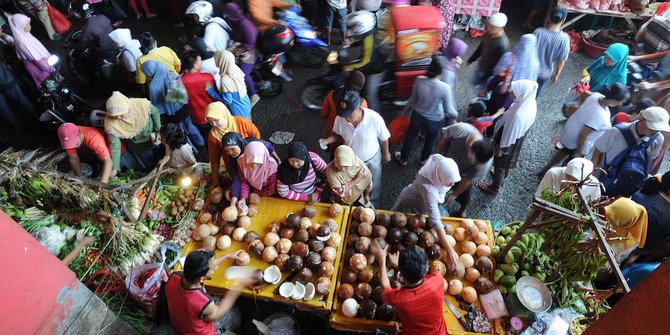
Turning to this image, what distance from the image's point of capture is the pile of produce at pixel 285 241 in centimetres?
348

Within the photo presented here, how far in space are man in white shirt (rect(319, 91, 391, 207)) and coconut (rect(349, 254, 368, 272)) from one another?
1186 millimetres

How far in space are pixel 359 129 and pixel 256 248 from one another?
5.14 ft

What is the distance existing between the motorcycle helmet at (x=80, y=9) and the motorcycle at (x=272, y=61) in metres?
4.42

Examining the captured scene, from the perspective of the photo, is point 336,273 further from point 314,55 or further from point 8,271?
point 314,55

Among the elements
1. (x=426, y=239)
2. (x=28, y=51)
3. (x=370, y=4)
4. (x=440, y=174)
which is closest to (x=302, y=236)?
(x=426, y=239)

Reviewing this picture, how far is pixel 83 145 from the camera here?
14.6 feet

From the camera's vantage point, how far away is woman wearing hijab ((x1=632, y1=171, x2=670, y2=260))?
3673 millimetres

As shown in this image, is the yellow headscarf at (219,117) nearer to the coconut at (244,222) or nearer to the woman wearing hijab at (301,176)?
the woman wearing hijab at (301,176)

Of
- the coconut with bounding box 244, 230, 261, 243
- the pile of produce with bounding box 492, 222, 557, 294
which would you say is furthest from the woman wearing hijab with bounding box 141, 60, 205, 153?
the pile of produce with bounding box 492, 222, 557, 294

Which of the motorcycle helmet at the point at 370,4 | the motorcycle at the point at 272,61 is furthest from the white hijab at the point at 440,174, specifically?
the motorcycle helmet at the point at 370,4

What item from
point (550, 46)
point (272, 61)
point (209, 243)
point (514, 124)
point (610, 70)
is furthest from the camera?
point (272, 61)

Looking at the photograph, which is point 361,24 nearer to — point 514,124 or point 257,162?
point 514,124

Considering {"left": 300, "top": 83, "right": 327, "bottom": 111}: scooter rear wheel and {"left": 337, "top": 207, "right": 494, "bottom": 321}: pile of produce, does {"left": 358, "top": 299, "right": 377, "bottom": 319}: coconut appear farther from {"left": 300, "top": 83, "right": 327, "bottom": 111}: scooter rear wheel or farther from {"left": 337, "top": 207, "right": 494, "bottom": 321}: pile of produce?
{"left": 300, "top": 83, "right": 327, "bottom": 111}: scooter rear wheel

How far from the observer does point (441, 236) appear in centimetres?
363
